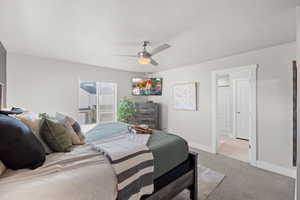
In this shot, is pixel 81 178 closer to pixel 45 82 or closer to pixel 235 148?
pixel 45 82

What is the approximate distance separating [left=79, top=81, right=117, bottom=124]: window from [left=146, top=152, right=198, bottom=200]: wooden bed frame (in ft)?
10.9

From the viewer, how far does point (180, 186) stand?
1710 mm

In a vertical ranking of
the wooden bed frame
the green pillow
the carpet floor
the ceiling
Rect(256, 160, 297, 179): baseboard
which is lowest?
the carpet floor

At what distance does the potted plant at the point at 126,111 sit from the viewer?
4422mm

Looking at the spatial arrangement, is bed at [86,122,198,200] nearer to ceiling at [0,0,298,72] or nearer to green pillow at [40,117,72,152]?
green pillow at [40,117,72,152]

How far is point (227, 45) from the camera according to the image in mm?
2582

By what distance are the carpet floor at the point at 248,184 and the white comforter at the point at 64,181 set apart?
1.70m

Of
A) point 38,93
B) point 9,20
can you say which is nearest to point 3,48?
point 38,93

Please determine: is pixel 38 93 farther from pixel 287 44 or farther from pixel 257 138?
pixel 287 44

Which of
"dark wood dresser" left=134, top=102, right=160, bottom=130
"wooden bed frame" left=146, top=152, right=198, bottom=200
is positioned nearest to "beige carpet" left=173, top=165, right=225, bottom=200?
"wooden bed frame" left=146, top=152, right=198, bottom=200

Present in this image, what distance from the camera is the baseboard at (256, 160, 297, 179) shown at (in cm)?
243

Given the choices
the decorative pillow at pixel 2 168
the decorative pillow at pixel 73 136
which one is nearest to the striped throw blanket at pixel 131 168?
the decorative pillow at pixel 73 136

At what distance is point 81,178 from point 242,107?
5348 mm

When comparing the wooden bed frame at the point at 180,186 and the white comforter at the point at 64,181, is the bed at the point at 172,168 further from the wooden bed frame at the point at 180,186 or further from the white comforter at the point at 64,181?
the white comforter at the point at 64,181
